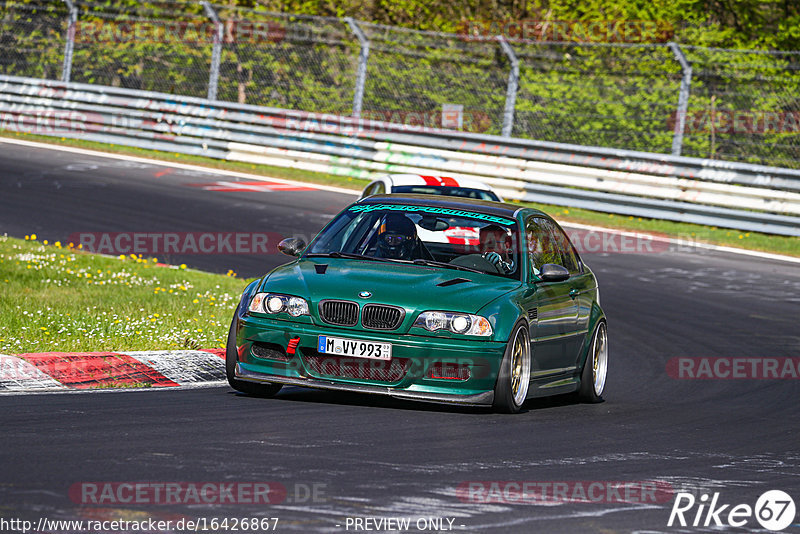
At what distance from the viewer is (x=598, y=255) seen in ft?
63.0

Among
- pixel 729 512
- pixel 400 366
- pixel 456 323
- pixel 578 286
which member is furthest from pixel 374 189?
pixel 729 512

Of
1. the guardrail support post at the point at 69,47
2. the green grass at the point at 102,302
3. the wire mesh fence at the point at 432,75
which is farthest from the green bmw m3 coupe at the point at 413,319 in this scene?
the guardrail support post at the point at 69,47

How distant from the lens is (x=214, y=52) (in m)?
26.7

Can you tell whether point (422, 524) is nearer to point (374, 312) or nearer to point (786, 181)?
point (374, 312)

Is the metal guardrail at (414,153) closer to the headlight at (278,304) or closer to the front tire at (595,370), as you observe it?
the front tire at (595,370)

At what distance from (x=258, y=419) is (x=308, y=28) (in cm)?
1883

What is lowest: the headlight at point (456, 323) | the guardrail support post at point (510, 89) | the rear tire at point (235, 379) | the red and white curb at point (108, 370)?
the red and white curb at point (108, 370)

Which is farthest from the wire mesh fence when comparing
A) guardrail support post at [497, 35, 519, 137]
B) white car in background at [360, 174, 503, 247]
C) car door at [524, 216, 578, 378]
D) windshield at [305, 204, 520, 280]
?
windshield at [305, 204, 520, 280]

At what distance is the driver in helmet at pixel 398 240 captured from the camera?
973 centimetres

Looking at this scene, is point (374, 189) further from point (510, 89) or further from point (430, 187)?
point (510, 89)

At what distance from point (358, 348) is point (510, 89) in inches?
641

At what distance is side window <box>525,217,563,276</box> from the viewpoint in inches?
392

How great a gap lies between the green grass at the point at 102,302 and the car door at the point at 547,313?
2.70 m

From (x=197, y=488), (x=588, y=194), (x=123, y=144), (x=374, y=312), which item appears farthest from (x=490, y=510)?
(x=123, y=144)
